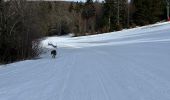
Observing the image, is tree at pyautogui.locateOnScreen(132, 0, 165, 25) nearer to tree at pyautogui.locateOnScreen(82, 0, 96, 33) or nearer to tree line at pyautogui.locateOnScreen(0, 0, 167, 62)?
tree line at pyautogui.locateOnScreen(0, 0, 167, 62)

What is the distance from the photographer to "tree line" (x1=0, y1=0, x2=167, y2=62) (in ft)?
136

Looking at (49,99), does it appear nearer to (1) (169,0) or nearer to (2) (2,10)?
(2) (2,10)

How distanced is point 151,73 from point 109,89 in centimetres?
370

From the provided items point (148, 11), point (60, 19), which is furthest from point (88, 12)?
point (148, 11)

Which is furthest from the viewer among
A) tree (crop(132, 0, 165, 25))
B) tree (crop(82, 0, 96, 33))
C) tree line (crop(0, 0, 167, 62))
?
tree (crop(82, 0, 96, 33))

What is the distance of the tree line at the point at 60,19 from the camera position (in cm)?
4150

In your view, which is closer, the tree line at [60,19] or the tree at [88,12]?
the tree line at [60,19]

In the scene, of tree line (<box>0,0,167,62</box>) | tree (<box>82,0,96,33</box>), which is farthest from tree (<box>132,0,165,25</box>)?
tree (<box>82,0,96,33</box>)

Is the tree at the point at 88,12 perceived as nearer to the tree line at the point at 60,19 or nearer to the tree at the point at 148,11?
the tree line at the point at 60,19

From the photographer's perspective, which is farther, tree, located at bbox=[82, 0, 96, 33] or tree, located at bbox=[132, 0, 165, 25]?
tree, located at bbox=[82, 0, 96, 33]

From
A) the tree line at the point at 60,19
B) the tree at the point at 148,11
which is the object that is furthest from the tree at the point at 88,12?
the tree at the point at 148,11

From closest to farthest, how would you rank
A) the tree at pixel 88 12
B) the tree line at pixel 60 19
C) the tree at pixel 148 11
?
the tree line at pixel 60 19, the tree at pixel 148 11, the tree at pixel 88 12

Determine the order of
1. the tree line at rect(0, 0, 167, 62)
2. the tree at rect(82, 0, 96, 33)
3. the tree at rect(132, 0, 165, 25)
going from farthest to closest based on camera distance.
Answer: the tree at rect(82, 0, 96, 33) < the tree at rect(132, 0, 165, 25) < the tree line at rect(0, 0, 167, 62)

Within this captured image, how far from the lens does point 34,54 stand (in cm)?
4153
